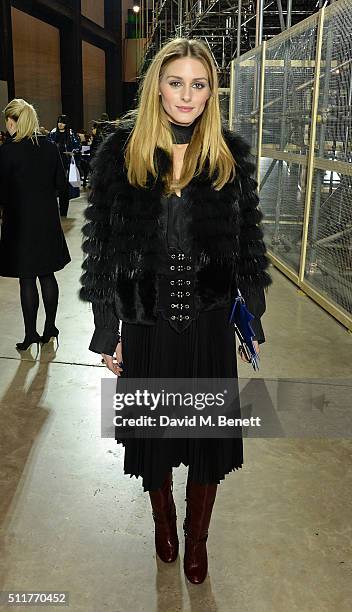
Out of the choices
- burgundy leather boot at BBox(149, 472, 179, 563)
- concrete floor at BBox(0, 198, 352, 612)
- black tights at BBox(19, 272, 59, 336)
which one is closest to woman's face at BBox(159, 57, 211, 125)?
burgundy leather boot at BBox(149, 472, 179, 563)

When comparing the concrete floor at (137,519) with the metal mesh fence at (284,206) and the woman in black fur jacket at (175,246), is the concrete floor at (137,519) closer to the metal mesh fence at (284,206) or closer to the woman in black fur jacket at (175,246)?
the woman in black fur jacket at (175,246)

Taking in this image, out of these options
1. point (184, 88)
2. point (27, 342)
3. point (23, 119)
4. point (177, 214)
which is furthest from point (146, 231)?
point (27, 342)

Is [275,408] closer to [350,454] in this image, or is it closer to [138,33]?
[350,454]

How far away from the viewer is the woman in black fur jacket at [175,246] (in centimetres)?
181

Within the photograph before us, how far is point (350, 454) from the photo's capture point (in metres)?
2.92

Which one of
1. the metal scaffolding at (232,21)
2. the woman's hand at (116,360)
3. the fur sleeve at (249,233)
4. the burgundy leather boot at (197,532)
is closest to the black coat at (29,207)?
the woman's hand at (116,360)

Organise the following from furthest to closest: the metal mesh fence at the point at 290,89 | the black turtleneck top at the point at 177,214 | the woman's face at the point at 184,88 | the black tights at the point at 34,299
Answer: the metal mesh fence at the point at 290,89, the black tights at the point at 34,299, the black turtleneck top at the point at 177,214, the woman's face at the point at 184,88

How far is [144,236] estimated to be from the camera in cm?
182

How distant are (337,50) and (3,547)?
451 cm

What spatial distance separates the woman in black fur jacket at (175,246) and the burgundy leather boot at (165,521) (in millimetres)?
21

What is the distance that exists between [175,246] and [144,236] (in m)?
0.11

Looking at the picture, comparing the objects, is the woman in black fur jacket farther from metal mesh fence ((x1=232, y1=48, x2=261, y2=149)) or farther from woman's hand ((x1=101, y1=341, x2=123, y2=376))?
metal mesh fence ((x1=232, y1=48, x2=261, y2=149))

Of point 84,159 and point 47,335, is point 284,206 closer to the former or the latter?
point 47,335

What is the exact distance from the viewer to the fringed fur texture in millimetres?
1831
